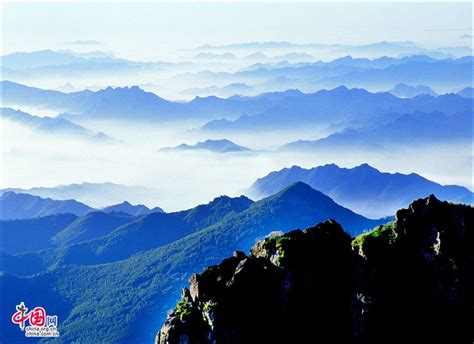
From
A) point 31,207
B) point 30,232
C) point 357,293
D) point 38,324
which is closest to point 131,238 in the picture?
point 30,232

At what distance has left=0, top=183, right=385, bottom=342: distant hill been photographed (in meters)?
94.7

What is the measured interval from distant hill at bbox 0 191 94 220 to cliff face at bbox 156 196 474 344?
151849mm

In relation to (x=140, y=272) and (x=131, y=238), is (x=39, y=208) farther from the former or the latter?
(x=140, y=272)

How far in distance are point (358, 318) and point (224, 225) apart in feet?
286

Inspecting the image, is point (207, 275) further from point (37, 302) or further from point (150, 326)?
point (37, 302)

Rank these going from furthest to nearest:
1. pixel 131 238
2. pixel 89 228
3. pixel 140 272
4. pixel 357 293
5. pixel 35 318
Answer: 1. pixel 89 228
2. pixel 131 238
3. pixel 140 272
4. pixel 35 318
5. pixel 357 293

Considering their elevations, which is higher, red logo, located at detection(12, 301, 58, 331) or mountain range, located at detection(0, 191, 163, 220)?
mountain range, located at detection(0, 191, 163, 220)

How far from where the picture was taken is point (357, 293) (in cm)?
2888

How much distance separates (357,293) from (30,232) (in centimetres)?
12164

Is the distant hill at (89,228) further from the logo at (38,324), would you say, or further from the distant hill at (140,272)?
the logo at (38,324)

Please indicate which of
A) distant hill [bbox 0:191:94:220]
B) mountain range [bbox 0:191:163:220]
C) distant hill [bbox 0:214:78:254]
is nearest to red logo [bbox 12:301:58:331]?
distant hill [bbox 0:214:78:254]

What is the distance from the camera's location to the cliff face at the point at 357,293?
93.7 ft

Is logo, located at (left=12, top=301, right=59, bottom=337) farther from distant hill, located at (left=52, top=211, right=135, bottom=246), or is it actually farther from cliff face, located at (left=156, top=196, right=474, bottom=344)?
cliff face, located at (left=156, top=196, right=474, bottom=344)

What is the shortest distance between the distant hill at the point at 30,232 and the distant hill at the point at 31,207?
93.9 feet
